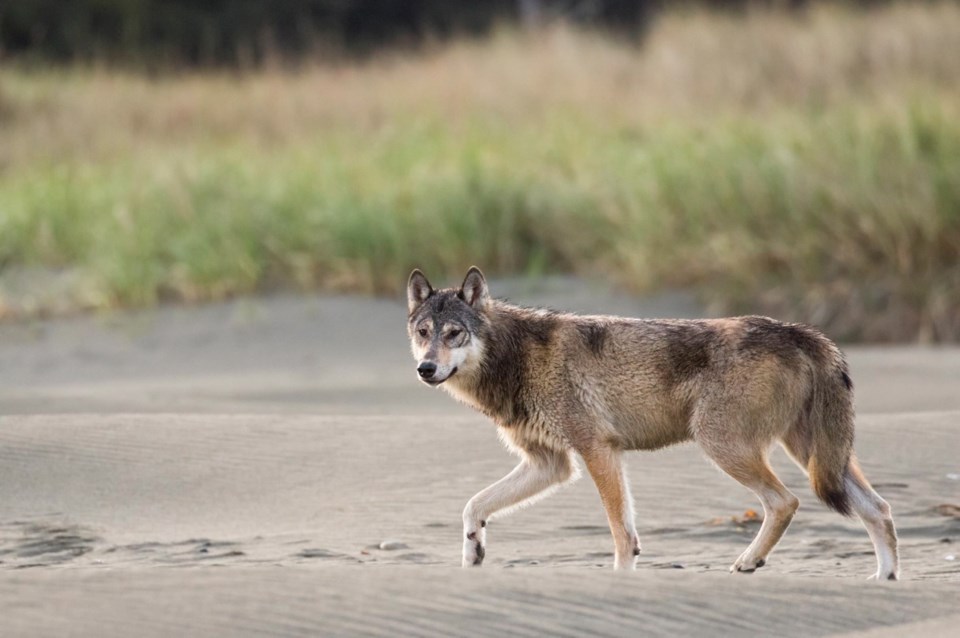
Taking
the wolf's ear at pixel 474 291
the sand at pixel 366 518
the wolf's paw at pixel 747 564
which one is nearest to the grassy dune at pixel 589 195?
the sand at pixel 366 518

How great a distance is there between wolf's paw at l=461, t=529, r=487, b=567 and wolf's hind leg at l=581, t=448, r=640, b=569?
0.58 m

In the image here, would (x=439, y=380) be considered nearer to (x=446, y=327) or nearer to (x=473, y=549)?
(x=446, y=327)

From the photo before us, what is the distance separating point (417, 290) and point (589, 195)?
26.5 ft

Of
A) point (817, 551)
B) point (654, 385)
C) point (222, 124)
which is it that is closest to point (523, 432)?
point (654, 385)

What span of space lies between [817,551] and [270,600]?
2.87 metres

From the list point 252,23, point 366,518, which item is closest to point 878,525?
point 366,518

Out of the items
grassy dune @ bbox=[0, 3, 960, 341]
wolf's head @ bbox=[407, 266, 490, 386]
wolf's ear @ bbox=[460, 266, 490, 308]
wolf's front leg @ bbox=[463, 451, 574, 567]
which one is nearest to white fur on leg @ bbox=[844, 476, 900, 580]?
wolf's front leg @ bbox=[463, 451, 574, 567]

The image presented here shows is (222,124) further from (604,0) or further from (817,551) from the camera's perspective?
(604,0)

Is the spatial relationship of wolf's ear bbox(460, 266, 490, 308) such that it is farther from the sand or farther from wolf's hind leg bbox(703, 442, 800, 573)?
wolf's hind leg bbox(703, 442, 800, 573)

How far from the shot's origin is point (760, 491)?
671 cm

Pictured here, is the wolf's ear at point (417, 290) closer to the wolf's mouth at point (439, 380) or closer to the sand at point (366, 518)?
the wolf's mouth at point (439, 380)

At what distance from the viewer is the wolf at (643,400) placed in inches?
264

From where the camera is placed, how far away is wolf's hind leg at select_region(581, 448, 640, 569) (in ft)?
22.2

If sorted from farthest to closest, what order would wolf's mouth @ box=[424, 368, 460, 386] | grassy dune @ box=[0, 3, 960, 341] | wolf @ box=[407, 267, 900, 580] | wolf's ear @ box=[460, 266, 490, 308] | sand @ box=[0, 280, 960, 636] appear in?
grassy dune @ box=[0, 3, 960, 341], wolf's ear @ box=[460, 266, 490, 308], wolf's mouth @ box=[424, 368, 460, 386], wolf @ box=[407, 267, 900, 580], sand @ box=[0, 280, 960, 636]
